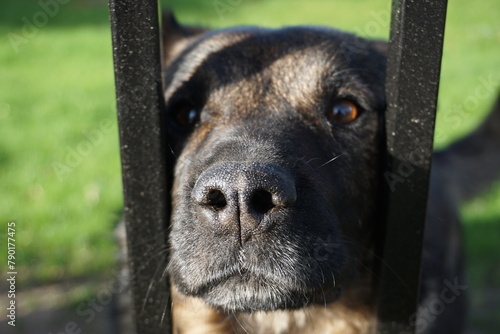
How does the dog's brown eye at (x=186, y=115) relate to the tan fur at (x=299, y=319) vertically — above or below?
above

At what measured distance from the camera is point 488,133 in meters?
5.42

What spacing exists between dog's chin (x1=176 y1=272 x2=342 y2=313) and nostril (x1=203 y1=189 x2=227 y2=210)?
0.28 m

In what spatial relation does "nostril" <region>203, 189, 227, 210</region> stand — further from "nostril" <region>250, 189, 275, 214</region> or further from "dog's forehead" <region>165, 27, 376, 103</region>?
"dog's forehead" <region>165, 27, 376, 103</region>

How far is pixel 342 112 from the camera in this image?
2.98m

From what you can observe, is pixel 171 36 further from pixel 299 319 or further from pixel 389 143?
pixel 389 143

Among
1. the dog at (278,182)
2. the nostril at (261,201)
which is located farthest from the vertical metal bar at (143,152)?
the nostril at (261,201)

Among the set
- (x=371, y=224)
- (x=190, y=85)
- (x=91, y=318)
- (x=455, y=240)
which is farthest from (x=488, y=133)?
(x=91, y=318)

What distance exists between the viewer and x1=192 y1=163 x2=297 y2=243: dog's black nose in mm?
2102

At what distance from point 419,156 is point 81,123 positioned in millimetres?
7100

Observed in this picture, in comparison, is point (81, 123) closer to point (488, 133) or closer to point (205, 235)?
point (488, 133)

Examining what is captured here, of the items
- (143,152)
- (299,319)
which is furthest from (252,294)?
(299,319)

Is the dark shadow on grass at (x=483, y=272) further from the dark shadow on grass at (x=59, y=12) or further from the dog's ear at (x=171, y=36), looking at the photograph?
the dark shadow on grass at (x=59, y=12)

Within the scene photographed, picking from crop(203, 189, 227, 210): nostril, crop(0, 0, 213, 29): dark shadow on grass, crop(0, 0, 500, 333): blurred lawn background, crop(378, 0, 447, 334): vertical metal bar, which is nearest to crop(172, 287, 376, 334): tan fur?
crop(378, 0, 447, 334): vertical metal bar

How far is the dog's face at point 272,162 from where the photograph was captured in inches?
85.4
